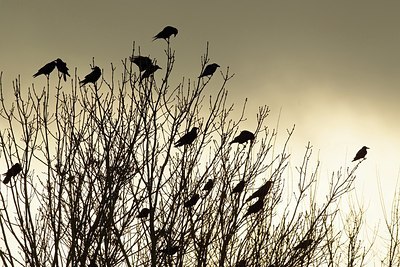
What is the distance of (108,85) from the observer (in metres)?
8.20

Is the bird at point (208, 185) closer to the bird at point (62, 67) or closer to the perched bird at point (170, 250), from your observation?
the perched bird at point (170, 250)

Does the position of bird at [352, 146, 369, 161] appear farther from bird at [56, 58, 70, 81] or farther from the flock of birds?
bird at [56, 58, 70, 81]

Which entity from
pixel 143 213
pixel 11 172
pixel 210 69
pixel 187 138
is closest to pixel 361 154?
pixel 210 69

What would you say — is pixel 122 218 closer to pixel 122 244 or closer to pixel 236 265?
pixel 122 244

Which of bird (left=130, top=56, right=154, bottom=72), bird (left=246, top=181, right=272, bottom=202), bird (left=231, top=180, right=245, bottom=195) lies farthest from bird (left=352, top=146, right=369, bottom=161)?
bird (left=130, top=56, right=154, bottom=72)

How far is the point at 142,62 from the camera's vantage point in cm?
826

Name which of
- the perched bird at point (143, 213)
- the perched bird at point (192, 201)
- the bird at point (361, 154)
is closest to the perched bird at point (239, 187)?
the perched bird at point (192, 201)

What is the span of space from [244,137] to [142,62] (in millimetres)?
1384

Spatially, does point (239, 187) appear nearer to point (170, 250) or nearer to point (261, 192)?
point (261, 192)

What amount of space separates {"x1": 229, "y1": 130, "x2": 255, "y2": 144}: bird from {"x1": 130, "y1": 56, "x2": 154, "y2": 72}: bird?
1249 millimetres

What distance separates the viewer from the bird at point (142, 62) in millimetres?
8203

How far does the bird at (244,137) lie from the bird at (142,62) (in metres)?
1.25

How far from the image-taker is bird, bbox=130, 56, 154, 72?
26.9ft

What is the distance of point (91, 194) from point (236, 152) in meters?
1.78
